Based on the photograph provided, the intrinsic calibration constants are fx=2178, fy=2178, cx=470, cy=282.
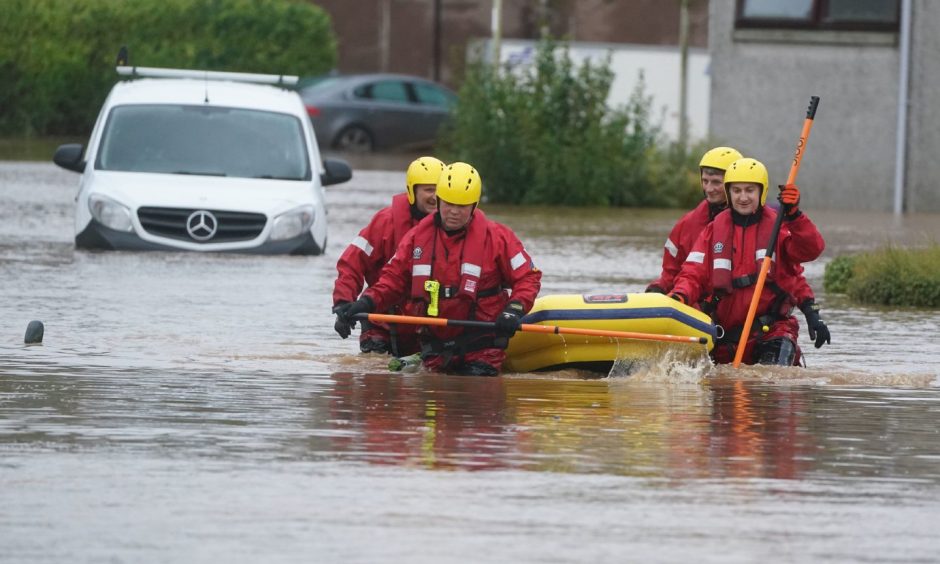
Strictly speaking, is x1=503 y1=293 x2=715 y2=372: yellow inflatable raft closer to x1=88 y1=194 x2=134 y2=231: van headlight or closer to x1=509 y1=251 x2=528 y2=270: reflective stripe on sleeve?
x1=509 y1=251 x2=528 y2=270: reflective stripe on sleeve

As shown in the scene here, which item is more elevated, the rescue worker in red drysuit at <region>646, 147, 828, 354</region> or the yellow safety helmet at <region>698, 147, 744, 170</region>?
the yellow safety helmet at <region>698, 147, 744, 170</region>

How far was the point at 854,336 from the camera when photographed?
48.1ft

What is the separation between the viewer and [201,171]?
19078 millimetres

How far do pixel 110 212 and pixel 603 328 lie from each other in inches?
293

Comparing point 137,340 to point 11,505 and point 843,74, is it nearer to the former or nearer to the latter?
point 11,505

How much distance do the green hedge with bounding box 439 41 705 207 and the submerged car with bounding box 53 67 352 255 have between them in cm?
869

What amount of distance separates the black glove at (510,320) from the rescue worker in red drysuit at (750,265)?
104 centimetres

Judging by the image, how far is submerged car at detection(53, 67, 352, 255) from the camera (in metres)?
18.5

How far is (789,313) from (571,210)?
15533 millimetres

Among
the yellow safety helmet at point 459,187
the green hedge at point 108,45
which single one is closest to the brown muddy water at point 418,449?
the yellow safety helmet at point 459,187

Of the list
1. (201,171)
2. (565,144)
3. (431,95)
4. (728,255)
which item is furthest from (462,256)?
(431,95)

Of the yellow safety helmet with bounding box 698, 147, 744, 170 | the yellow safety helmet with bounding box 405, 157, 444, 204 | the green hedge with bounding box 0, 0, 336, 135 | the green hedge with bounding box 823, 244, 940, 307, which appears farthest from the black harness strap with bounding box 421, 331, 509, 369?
the green hedge with bounding box 0, 0, 336, 135

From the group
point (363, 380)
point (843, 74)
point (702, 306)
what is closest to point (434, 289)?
point (363, 380)

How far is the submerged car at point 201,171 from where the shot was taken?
18453 mm
